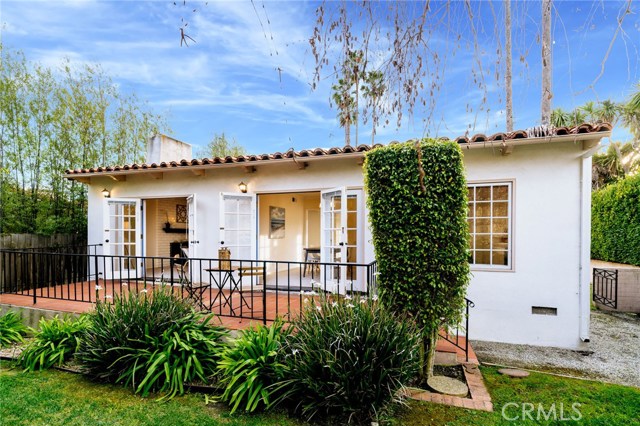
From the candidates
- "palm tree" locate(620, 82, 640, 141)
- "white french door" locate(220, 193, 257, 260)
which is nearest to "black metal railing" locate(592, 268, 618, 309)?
"palm tree" locate(620, 82, 640, 141)

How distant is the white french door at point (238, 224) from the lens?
698cm

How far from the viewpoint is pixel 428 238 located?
11.5 ft

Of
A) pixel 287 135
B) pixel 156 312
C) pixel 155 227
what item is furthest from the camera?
pixel 155 227

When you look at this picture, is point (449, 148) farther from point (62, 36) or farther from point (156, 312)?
point (62, 36)

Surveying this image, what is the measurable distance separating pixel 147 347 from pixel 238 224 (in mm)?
3747

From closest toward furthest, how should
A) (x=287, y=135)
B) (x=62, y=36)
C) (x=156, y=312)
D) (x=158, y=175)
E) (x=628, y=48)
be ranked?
(x=628, y=48), (x=287, y=135), (x=156, y=312), (x=62, y=36), (x=158, y=175)

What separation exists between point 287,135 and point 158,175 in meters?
5.65

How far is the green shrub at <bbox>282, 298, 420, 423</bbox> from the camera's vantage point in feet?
9.39

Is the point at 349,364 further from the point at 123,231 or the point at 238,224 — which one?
the point at 123,231

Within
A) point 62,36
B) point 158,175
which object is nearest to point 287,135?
point 62,36

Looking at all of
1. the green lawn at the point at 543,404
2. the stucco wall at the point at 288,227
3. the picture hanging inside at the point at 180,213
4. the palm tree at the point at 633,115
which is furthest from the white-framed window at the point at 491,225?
the picture hanging inside at the point at 180,213

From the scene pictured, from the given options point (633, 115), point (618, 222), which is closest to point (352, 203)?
point (618, 222)

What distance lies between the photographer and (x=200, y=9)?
288cm

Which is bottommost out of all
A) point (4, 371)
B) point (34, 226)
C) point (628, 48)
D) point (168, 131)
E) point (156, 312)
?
point (4, 371)
